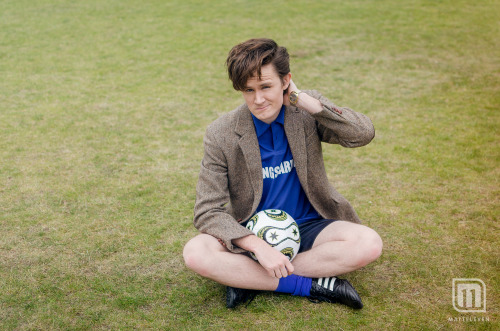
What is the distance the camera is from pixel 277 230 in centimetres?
349

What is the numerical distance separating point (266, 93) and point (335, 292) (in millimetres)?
1451

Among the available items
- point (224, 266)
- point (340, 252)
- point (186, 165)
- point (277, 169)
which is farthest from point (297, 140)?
point (186, 165)

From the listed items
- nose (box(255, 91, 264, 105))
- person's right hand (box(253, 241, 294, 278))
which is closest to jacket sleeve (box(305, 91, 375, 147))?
nose (box(255, 91, 264, 105))

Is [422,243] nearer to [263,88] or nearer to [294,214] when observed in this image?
[294,214]

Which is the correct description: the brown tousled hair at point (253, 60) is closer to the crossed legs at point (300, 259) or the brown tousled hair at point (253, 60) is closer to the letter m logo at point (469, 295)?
the crossed legs at point (300, 259)

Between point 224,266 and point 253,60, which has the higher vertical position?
point 253,60

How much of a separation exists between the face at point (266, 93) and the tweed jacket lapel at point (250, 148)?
13 cm

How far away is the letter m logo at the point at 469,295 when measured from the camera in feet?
11.4

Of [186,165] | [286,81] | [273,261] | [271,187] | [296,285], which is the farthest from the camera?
[186,165]

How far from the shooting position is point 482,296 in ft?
11.8

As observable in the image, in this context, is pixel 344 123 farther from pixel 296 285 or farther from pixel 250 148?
pixel 296 285

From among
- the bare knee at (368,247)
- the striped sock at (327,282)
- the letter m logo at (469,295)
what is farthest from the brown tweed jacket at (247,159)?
the letter m logo at (469,295)

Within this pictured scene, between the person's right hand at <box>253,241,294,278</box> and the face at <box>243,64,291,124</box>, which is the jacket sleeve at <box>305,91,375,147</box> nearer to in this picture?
the face at <box>243,64,291,124</box>

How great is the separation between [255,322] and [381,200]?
2203mm
